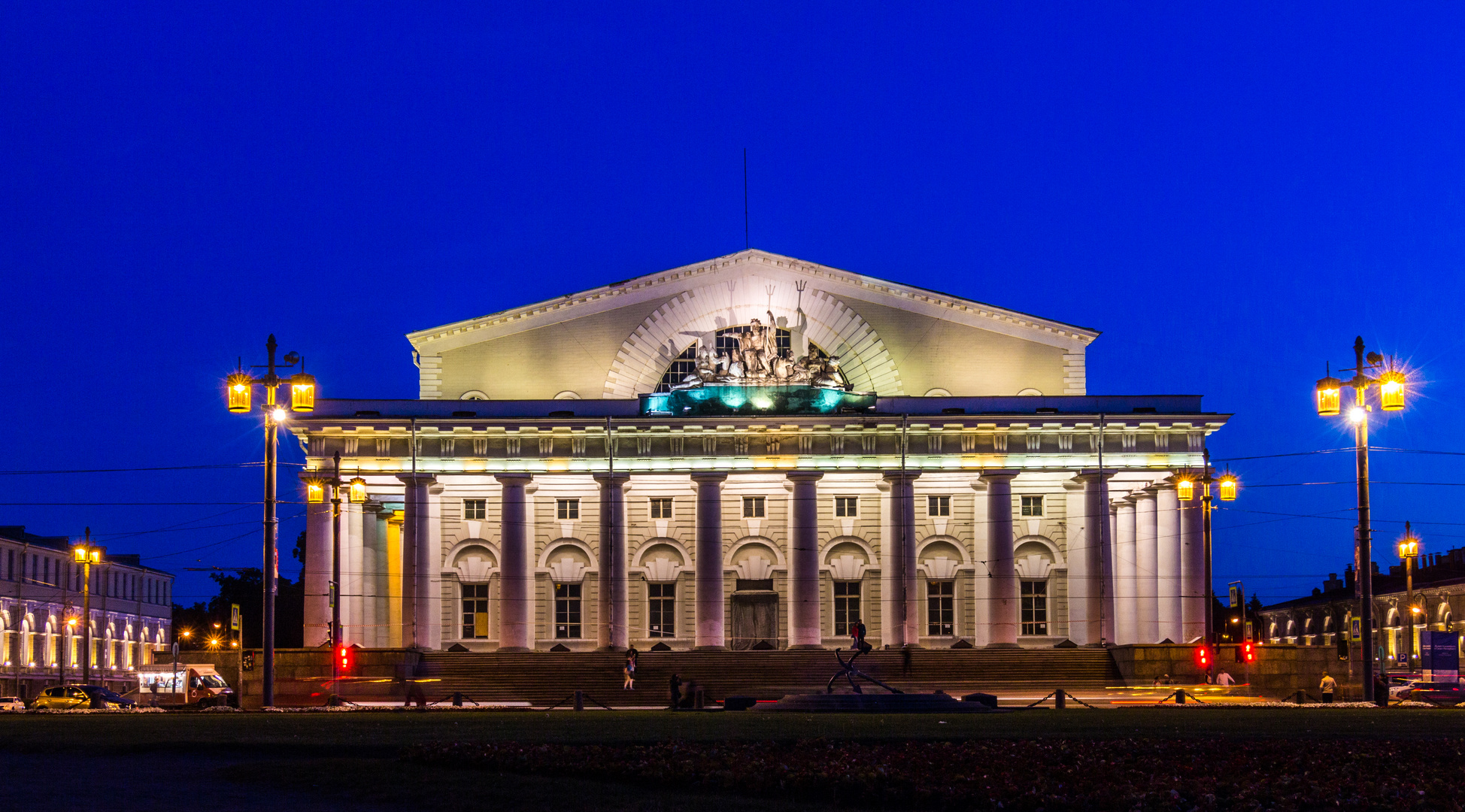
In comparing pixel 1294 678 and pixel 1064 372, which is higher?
pixel 1064 372

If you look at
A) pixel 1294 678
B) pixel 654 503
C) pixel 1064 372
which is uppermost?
pixel 1064 372

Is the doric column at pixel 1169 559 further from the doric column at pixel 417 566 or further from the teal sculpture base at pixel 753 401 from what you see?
the doric column at pixel 417 566

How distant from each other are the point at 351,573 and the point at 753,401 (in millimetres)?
17184

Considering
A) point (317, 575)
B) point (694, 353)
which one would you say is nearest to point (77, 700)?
point (317, 575)

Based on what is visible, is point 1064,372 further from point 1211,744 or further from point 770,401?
point 1211,744

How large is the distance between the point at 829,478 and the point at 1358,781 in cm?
Answer: 4747

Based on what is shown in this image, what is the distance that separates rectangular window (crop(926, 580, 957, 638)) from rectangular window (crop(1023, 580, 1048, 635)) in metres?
2.94

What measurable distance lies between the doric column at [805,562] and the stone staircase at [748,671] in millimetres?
2610

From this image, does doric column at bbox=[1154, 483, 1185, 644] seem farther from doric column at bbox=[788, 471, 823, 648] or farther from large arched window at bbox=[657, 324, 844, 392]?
large arched window at bbox=[657, 324, 844, 392]

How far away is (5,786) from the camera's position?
17.9 meters

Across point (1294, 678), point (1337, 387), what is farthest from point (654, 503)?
point (1337, 387)

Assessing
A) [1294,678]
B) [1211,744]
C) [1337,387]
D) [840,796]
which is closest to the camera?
[840,796]

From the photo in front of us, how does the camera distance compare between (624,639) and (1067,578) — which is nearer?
(624,639)

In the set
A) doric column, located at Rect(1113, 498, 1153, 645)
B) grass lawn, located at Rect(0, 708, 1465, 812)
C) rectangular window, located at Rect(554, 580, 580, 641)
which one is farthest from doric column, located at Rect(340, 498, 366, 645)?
doric column, located at Rect(1113, 498, 1153, 645)
